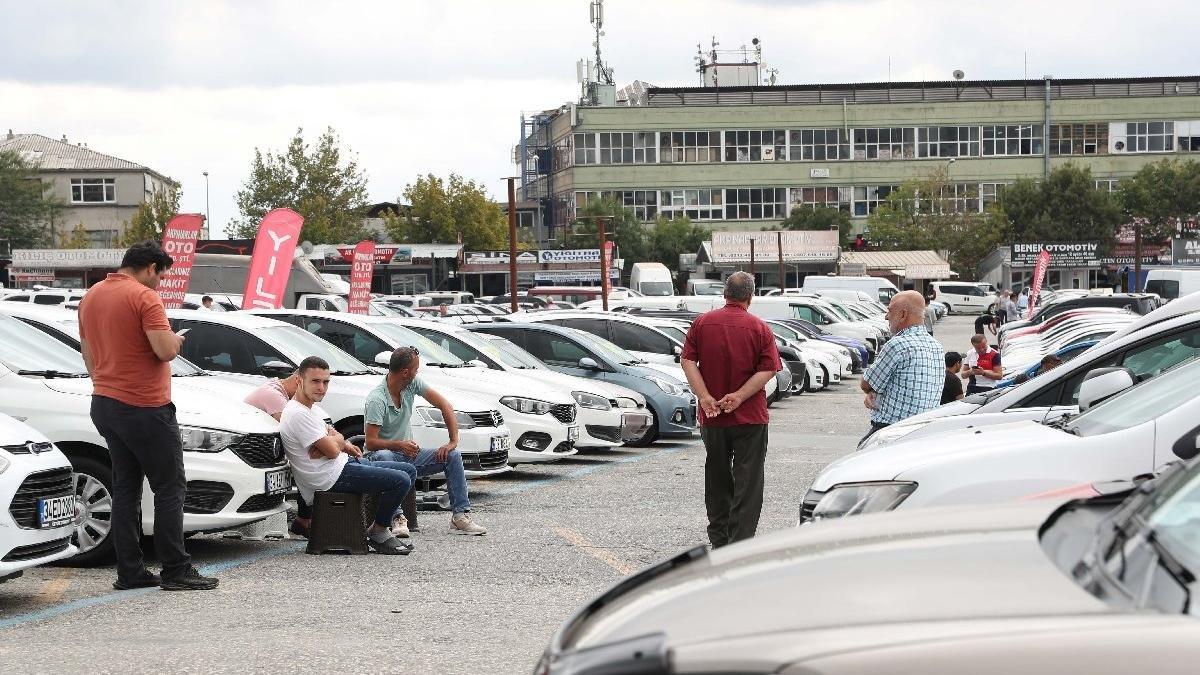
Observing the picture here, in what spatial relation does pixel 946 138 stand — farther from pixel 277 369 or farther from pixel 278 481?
pixel 278 481

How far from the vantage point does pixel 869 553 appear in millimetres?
3627

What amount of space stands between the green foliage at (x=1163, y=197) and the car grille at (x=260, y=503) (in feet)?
281

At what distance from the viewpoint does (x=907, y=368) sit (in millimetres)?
10500

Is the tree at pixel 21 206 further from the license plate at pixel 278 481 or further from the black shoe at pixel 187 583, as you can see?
the black shoe at pixel 187 583

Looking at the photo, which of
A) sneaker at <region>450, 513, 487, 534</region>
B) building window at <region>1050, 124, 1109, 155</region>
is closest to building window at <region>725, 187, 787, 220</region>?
building window at <region>1050, 124, 1109, 155</region>

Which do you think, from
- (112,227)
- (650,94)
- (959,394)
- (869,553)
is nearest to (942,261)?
(650,94)

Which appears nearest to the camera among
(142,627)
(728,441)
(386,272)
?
(142,627)

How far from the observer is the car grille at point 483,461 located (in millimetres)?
13711

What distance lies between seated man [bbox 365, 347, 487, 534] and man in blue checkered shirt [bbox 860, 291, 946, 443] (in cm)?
304

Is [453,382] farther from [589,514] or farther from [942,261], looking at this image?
[942,261]

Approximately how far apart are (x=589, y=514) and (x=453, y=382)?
3.47m

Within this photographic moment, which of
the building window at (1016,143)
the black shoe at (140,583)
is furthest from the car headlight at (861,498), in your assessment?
the building window at (1016,143)

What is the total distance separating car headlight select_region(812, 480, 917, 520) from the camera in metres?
6.95

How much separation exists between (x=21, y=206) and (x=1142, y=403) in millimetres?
104332
